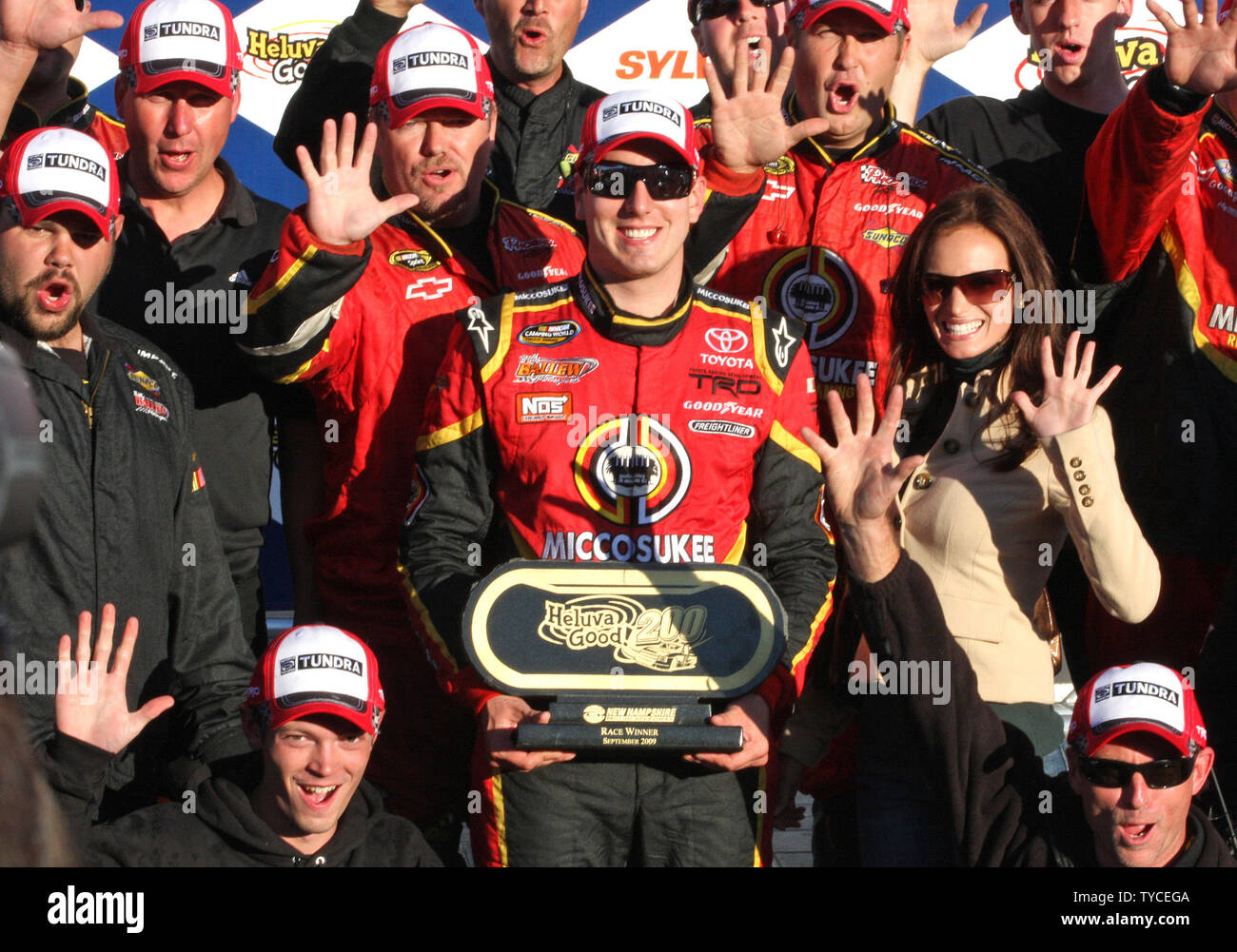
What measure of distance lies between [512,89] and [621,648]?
214cm

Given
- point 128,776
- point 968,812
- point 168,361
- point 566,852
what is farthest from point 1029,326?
point 128,776

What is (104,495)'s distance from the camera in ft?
10.7

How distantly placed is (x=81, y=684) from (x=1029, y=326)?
2.11m

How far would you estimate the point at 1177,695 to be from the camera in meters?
3.17

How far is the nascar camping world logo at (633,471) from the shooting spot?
10.9ft

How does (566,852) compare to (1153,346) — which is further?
(1153,346)

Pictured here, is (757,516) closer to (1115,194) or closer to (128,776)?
(1115,194)

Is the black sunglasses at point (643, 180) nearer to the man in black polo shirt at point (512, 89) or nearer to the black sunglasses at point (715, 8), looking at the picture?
the man in black polo shirt at point (512, 89)

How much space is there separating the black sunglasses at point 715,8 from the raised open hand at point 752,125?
0.60 metres

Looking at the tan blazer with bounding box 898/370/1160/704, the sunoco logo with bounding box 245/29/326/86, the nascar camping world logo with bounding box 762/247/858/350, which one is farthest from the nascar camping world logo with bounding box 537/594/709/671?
the sunoco logo with bounding box 245/29/326/86

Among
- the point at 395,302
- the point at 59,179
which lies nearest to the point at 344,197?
→ the point at 395,302

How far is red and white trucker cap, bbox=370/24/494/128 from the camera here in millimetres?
3887

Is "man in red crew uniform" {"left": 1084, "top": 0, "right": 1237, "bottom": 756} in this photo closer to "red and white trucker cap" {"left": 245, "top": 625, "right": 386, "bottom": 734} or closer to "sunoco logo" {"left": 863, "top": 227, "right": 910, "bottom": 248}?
"sunoco logo" {"left": 863, "top": 227, "right": 910, "bottom": 248}

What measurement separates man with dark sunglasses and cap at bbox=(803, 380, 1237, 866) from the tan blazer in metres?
0.16
